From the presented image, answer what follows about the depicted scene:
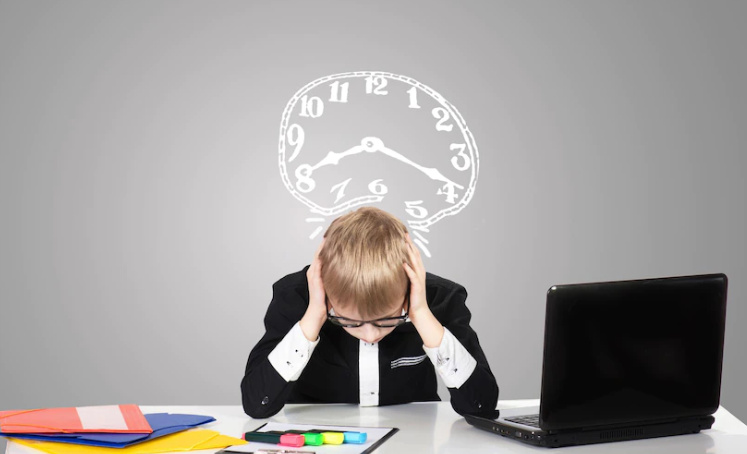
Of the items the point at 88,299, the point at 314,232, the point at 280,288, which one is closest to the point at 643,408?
the point at 280,288

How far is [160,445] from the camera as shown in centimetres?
146

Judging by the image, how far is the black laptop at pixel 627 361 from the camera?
1.40m

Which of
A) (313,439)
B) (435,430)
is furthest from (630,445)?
(313,439)

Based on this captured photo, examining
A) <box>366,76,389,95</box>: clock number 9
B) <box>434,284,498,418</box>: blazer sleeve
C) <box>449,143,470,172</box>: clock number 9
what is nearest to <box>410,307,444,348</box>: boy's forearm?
<box>434,284,498,418</box>: blazer sleeve

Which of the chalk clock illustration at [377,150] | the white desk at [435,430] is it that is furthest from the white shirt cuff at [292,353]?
the chalk clock illustration at [377,150]

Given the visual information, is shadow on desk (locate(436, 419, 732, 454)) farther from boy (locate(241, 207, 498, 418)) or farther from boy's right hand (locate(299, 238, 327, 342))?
boy's right hand (locate(299, 238, 327, 342))

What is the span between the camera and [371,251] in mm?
1697

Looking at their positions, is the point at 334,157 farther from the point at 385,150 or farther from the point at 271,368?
the point at 271,368

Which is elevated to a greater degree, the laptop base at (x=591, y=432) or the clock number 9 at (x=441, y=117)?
the clock number 9 at (x=441, y=117)

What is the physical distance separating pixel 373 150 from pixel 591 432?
8.59 feet

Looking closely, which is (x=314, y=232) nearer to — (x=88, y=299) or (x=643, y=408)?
(x=88, y=299)

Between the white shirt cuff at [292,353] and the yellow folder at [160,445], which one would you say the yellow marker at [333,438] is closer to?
the yellow folder at [160,445]

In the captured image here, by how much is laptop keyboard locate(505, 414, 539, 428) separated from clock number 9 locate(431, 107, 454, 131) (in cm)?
251

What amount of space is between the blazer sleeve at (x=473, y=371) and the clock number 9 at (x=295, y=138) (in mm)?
2043
